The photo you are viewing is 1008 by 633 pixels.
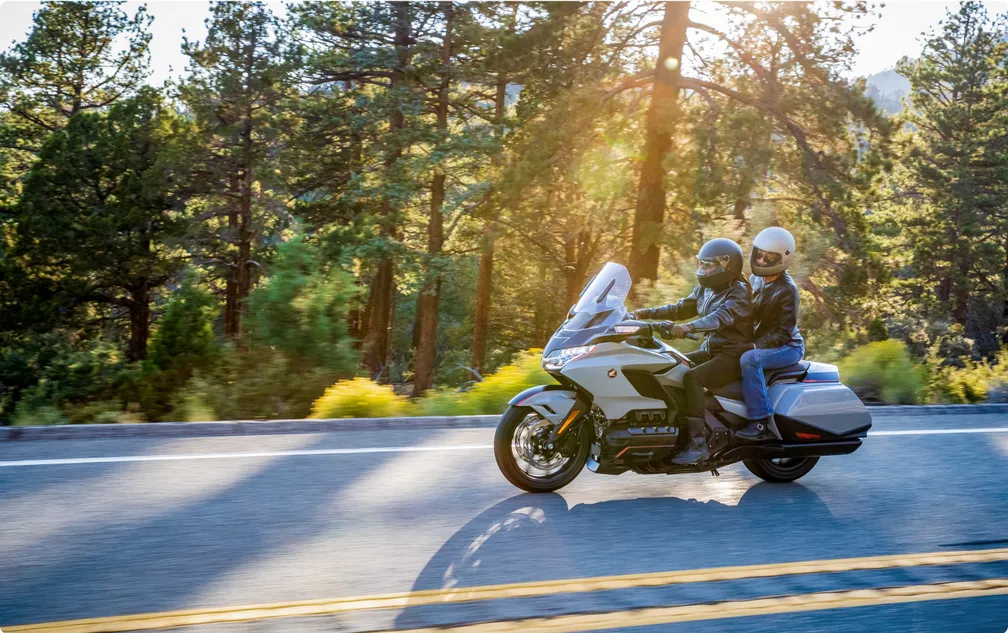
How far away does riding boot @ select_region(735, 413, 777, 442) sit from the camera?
22.3 ft

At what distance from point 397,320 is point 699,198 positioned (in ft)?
123

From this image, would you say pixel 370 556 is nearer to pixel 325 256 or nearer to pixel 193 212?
pixel 325 256

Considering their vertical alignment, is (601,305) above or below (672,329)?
above

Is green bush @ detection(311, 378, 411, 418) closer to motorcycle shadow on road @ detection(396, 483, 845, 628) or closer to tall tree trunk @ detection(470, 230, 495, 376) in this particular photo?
motorcycle shadow on road @ detection(396, 483, 845, 628)

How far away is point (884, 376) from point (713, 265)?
6.70 metres

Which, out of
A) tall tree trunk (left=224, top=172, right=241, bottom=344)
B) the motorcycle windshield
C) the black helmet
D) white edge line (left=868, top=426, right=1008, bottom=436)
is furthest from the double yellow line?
tall tree trunk (left=224, top=172, right=241, bottom=344)

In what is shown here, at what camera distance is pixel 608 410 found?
252 inches

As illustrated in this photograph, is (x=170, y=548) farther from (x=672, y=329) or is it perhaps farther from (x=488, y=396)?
(x=488, y=396)

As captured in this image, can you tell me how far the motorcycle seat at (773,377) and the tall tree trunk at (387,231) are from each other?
21.3m

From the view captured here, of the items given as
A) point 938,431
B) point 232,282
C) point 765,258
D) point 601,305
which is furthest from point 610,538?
point 232,282

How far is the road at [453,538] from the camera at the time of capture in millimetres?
4504

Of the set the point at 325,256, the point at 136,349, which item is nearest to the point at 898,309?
the point at 325,256

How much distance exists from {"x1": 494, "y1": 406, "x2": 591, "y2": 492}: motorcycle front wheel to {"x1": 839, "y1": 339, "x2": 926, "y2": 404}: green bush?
6679 millimetres

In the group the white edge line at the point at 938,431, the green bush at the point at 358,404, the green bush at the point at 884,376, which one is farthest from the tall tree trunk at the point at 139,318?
the white edge line at the point at 938,431
